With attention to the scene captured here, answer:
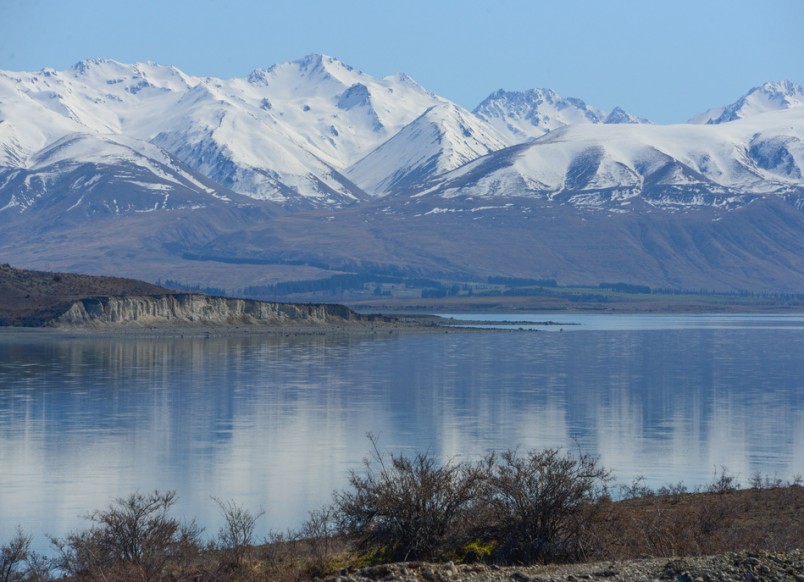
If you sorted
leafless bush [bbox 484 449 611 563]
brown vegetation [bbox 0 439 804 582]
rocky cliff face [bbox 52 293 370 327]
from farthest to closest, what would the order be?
rocky cliff face [bbox 52 293 370 327] → leafless bush [bbox 484 449 611 563] → brown vegetation [bbox 0 439 804 582]

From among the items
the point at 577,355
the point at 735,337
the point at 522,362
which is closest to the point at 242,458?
the point at 522,362

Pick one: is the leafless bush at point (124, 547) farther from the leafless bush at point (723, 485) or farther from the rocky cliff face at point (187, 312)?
the rocky cliff face at point (187, 312)

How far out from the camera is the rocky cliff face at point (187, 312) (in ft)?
354

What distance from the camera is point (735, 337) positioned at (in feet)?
370

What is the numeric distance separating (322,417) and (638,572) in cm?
3009

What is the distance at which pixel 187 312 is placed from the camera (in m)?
119

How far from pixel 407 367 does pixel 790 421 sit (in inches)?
1155

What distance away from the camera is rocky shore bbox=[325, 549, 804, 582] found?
14742 mm

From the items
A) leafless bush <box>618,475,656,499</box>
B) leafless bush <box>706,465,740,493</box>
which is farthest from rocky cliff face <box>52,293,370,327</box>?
leafless bush <box>618,475,656,499</box>

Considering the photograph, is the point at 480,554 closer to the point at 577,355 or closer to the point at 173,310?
the point at 577,355

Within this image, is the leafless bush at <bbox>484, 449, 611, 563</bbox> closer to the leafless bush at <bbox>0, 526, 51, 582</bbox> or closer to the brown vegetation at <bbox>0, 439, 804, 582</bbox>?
the brown vegetation at <bbox>0, 439, 804, 582</bbox>

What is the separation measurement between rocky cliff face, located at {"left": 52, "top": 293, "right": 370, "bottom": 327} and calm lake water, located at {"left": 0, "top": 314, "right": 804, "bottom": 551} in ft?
70.0

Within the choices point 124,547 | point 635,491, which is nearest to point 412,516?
point 124,547

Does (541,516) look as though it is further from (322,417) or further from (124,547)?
(322,417)
